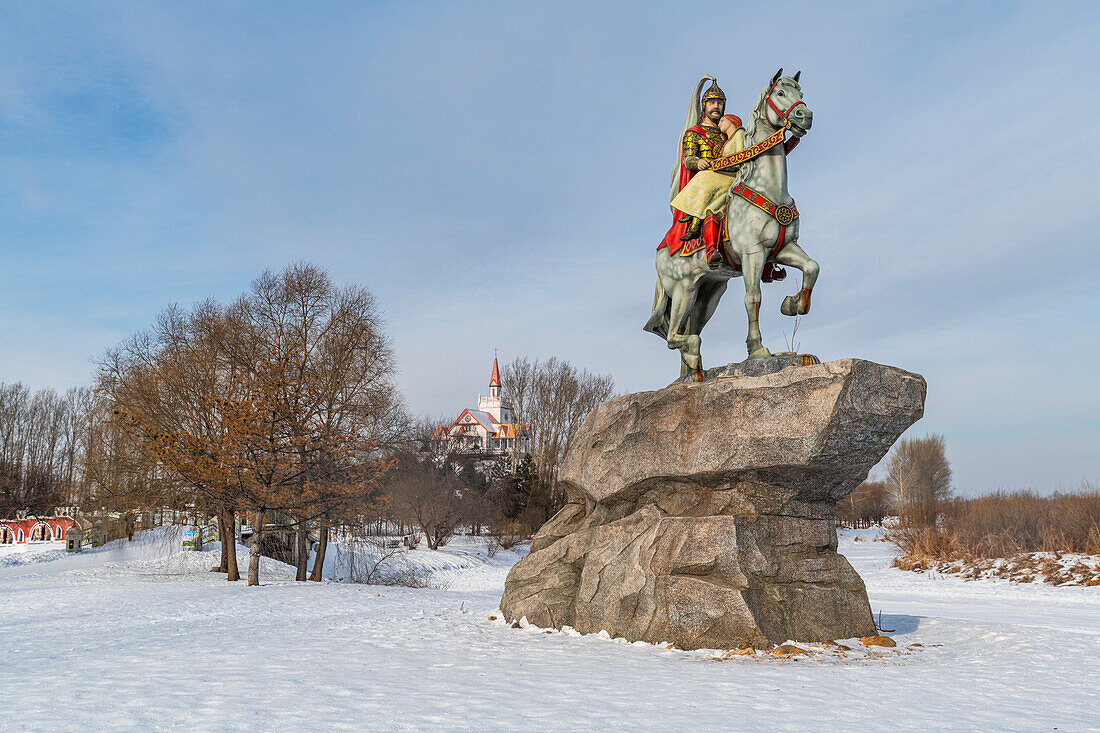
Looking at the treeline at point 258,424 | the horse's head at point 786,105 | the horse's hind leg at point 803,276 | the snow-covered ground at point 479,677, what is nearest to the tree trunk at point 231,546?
the treeline at point 258,424

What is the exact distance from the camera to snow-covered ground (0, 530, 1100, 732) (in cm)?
459

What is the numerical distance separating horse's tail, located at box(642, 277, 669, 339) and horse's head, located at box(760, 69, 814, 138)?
2.31 meters

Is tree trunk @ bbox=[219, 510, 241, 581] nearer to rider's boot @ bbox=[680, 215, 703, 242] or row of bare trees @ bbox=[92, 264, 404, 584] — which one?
row of bare trees @ bbox=[92, 264, 404, 584]

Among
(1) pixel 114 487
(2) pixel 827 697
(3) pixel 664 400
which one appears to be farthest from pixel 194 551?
(2) pixel 827 697

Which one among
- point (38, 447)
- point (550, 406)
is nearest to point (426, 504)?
point (550, 406)

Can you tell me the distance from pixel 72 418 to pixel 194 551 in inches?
1230

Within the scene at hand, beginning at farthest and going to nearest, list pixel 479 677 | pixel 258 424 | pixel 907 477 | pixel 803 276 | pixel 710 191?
1. pixel 907 477
2. pixel 258 424
3. pixel 710 191
4. pixel 803 276
5. pixel 479 677

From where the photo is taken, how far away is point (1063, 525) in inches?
867

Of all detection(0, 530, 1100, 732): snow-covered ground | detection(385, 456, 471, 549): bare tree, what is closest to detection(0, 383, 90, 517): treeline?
detection(385, 456, 471, 549): bare tree

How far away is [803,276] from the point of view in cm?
793

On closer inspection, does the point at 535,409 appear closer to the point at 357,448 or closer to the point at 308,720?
the point at 357,448

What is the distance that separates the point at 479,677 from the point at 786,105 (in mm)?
6328

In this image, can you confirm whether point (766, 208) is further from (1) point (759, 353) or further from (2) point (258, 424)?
(2) point (258, 424)

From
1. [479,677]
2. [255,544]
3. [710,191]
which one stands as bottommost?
[479,677]
